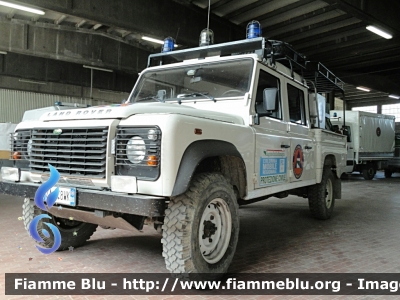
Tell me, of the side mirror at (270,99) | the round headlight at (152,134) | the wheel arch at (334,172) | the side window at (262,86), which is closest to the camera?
the round headlight at (152,134)

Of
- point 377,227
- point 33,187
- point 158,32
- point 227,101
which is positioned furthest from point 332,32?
point 33,187

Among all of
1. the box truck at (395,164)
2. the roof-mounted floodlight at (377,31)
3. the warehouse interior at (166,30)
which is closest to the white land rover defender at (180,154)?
the warehouse interior at (166,30)

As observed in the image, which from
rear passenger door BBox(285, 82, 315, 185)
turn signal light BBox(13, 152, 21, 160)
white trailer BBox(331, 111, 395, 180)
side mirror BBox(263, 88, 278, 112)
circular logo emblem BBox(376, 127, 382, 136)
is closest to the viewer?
turn signal light BBox(13, 152, 21, 160)

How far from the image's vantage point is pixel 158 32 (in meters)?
9.31

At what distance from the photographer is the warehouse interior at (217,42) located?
398cm

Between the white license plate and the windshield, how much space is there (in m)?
1.74

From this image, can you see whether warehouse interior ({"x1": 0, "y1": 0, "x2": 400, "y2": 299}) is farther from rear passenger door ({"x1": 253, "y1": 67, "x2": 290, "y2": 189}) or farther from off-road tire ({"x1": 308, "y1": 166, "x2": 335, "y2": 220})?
rear passenger door ({"x1": 253, "y1": 67, "x2": 290, "y2": 189})

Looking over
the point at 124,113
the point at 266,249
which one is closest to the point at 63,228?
the point at 124,113

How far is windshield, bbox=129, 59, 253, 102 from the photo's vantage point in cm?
391

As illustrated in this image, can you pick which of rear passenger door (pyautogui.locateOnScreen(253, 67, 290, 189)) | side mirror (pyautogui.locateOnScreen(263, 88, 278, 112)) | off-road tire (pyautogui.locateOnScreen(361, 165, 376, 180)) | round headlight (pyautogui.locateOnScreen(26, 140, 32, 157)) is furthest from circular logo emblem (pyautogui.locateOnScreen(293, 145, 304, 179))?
off-road tire (pyautogui.locateOnScreen(361, 165, 376, 180))

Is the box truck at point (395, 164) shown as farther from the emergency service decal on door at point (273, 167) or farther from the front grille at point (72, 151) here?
the front grille at point (72, 151)

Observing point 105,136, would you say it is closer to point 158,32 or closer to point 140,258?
point 140,258

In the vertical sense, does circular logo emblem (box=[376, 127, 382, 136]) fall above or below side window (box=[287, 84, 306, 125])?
above

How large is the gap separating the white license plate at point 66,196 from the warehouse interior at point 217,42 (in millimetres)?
988
